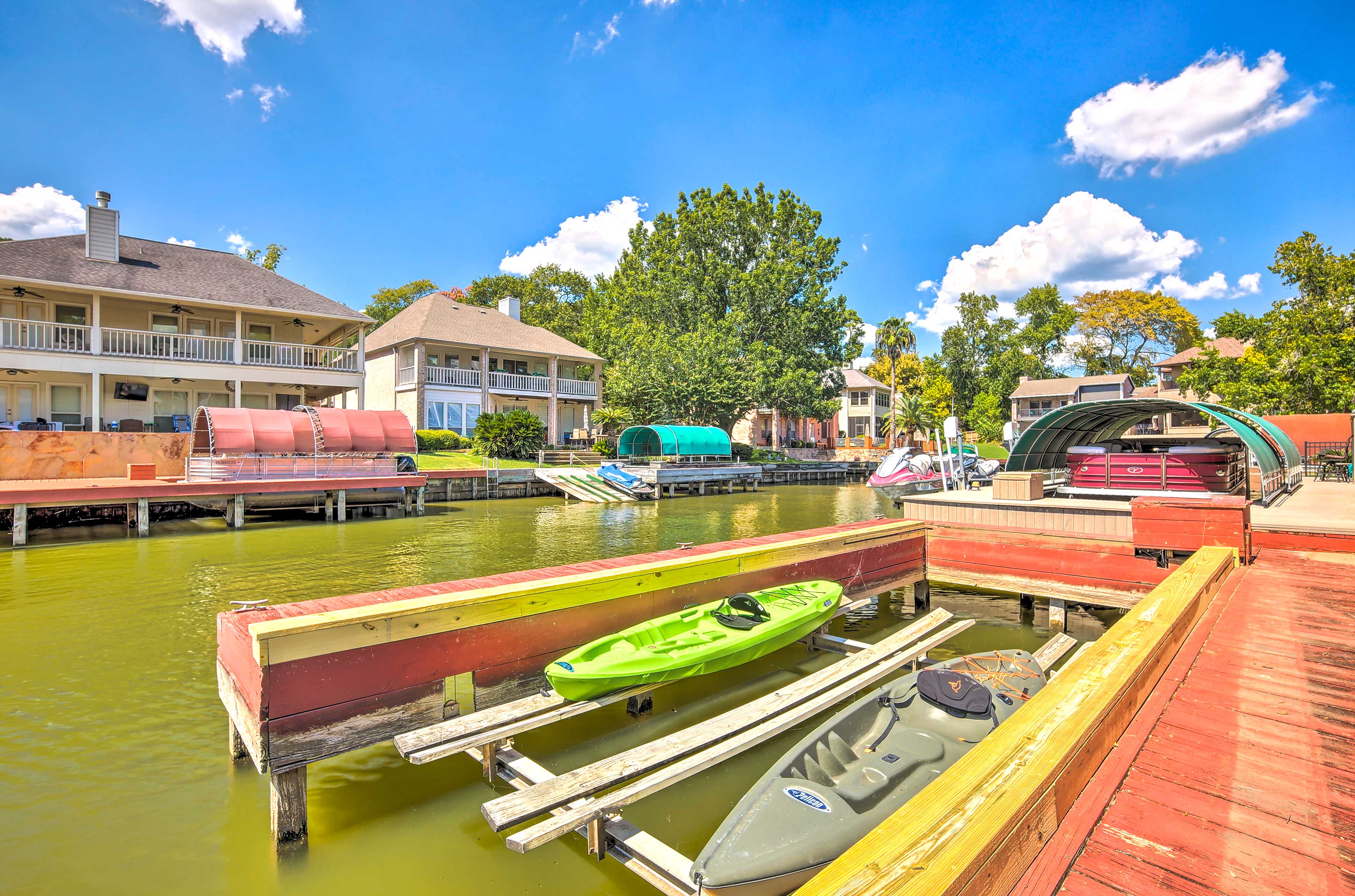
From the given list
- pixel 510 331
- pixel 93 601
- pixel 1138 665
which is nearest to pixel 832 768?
pixel 1138 665

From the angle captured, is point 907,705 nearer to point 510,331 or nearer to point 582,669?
point 582,669

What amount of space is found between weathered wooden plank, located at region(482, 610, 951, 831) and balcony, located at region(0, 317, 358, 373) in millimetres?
26163

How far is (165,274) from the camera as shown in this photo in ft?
84.1

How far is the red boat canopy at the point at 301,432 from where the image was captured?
66.1 feet

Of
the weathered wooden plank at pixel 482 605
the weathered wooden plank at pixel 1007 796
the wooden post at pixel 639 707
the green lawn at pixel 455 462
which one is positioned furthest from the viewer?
the green lawn at pixel 455 462

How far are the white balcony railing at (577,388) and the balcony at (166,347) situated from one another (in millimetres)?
12923

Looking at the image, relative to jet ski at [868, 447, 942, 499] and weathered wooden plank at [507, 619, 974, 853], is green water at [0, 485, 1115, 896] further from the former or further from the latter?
jet ski at [868, 447, 942, 499]

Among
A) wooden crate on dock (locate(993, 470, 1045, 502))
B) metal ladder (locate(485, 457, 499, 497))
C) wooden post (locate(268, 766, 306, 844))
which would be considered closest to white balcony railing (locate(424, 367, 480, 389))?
metal ladder (locate(485, 457, 499, 497))

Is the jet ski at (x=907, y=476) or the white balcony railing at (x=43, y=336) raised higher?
the white balcony railing at (x=43, y=336)

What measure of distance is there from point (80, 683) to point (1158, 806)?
9.75 meters

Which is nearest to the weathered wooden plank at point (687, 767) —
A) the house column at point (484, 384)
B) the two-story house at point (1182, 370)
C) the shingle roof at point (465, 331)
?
the house column at point (484, 384)

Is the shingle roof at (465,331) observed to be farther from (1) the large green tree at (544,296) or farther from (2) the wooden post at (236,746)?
(2) the wooden post at (236,746)

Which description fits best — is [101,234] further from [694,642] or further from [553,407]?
[694,642]

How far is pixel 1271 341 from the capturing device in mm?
32906
